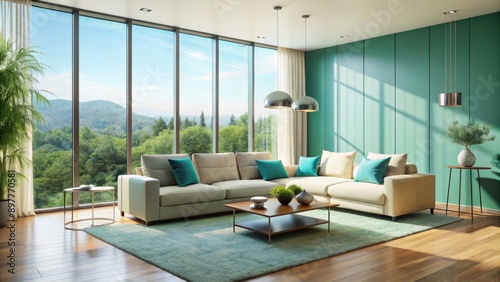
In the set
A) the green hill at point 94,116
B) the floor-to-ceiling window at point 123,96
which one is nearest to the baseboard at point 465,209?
the floor-to-ceiling window at point 123,96

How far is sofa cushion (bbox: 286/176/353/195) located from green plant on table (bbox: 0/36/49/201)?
3.58 m

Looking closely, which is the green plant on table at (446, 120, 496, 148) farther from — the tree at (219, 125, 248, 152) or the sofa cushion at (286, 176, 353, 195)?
the tree at (219, 125, 248, 152)

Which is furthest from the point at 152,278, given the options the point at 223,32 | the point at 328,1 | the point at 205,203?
the point at 223,32

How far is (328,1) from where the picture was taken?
17.8 feet

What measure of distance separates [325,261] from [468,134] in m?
3.28

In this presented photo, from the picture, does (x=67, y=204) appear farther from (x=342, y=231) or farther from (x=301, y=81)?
(x=301, y=81)

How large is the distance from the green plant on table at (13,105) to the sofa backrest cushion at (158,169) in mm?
1401

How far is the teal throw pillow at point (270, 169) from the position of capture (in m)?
6.50

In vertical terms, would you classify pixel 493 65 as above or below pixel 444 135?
above

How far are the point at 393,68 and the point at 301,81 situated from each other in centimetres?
203

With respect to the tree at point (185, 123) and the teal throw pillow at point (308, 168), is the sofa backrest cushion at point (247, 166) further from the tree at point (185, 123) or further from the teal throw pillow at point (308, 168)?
the tree at point (185, 123)

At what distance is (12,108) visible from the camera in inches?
186

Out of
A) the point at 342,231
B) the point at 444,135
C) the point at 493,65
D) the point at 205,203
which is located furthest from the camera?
the point at 444,135

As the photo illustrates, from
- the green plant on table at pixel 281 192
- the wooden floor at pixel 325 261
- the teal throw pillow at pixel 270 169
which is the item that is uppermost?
the teal throw pillow at pixel 270 169
